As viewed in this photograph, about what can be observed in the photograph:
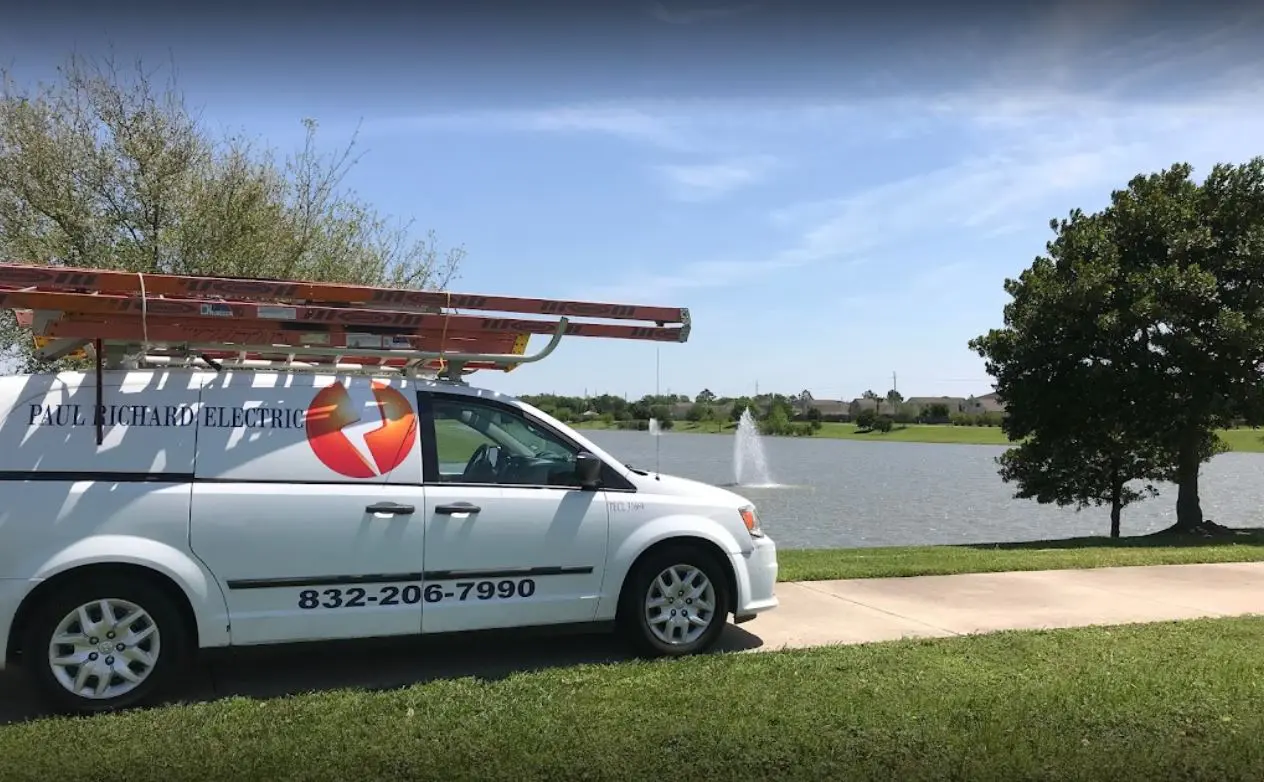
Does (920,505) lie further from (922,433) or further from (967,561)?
(922,433)

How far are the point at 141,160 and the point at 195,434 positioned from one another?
8976mm

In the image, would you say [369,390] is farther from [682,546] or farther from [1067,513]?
[1067,513]

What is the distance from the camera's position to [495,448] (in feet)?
19.9

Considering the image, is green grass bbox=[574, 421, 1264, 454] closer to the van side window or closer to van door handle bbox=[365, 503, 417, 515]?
the van side window

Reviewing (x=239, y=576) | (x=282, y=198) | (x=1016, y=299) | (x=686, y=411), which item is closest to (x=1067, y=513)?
(x=1016, y=299)

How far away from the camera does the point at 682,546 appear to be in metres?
6.17

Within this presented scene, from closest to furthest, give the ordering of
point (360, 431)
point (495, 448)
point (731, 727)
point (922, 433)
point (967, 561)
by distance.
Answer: point (731, 727)
point (360, 431)
point (495, 448)
point (967, 561)
point (922, 433)

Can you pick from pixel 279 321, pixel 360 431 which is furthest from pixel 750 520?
pixel 279 321

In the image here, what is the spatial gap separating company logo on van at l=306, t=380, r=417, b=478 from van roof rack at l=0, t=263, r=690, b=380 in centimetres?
28

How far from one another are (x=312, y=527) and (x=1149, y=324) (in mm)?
15387

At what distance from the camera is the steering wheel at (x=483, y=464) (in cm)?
588

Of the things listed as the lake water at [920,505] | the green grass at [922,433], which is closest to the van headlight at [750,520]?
the lake water at [920,505]

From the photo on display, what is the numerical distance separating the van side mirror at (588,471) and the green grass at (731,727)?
112 centimetres

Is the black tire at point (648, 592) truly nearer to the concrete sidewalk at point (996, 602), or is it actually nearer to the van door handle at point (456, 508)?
the concrete sidewalk at point (996, 602)
